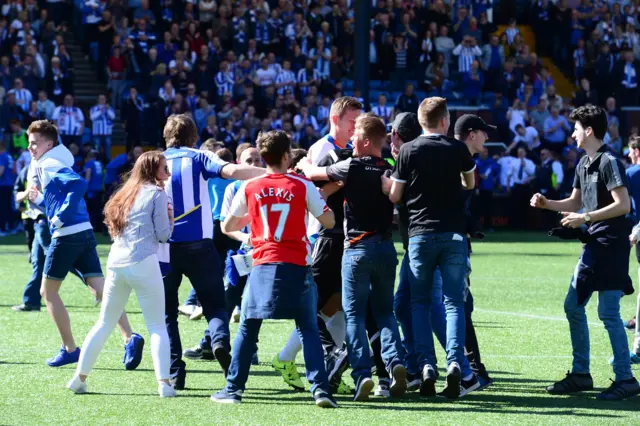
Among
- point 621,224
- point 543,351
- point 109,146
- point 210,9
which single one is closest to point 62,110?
point 109,146

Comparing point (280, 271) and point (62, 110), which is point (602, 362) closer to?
point (280, 271)

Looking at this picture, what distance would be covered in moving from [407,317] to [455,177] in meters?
1.36

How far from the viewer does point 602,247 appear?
8.18 meters

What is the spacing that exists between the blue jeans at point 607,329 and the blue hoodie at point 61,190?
160 inches

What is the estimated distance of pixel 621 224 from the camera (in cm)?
821

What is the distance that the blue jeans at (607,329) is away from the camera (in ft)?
26.6

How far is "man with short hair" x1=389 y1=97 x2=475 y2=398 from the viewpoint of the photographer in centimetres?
785

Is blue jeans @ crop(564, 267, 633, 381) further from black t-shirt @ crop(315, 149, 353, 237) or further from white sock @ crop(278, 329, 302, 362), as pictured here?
white sock @ crop(278, 329, 302, 362)

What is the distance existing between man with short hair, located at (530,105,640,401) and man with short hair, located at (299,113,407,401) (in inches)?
47.1

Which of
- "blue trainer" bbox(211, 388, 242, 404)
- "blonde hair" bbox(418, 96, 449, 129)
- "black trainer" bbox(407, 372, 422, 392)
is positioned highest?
"blonde hair" bbox(418, 96, 449, 129)

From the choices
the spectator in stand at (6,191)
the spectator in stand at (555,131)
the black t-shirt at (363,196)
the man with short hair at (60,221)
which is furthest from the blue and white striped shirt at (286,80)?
the black t-shirt at (363,196)

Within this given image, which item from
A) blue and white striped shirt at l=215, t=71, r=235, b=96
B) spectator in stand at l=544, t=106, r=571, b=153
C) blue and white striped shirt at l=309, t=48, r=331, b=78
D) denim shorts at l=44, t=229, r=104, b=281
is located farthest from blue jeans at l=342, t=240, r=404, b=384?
blue and white striped shirt at l=309, t=48, r=331, b=78

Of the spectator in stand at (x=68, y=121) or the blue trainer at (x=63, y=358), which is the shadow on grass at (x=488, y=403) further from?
the spectator in stand at (x=68, y=121)

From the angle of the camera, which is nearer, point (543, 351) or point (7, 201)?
point (543, 351)
